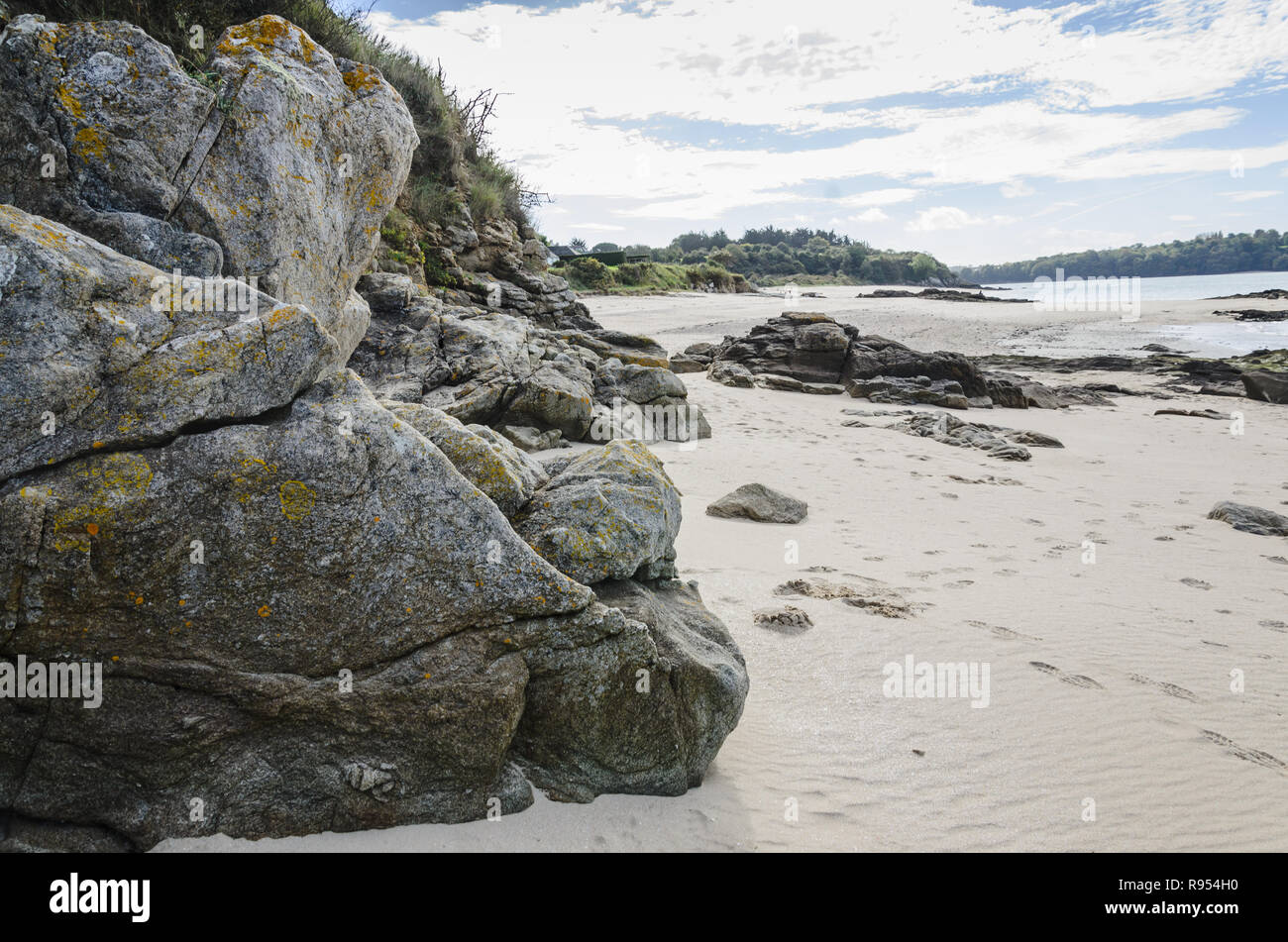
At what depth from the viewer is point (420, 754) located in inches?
139

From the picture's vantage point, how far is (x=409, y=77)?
54.9 ft

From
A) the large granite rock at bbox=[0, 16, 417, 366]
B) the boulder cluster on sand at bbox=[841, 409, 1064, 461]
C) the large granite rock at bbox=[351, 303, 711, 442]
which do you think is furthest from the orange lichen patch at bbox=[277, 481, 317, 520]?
the boulder cluster on sand at bbox=[841, 409, 1064, 461]

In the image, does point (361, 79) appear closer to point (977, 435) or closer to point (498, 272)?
point (498, 272)

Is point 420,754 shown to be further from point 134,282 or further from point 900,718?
point 900,718

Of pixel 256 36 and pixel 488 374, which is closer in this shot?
pixel 256 36

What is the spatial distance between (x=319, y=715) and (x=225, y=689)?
0.40m

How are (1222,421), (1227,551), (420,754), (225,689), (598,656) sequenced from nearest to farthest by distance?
(225,689), (420,754), (598,656), (1227,551), (1222,421)

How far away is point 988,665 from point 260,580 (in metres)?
5.02

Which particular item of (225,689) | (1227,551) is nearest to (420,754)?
(225,689)

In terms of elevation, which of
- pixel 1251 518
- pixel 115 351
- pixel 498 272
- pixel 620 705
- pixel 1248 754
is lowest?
pixel 1248 754

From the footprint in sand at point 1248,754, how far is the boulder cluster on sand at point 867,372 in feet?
46.2

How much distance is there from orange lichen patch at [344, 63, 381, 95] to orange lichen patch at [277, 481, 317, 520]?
547cm

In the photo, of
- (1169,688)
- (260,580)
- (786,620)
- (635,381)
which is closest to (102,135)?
(260,580)

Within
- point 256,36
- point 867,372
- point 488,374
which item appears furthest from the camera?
point 867,372
